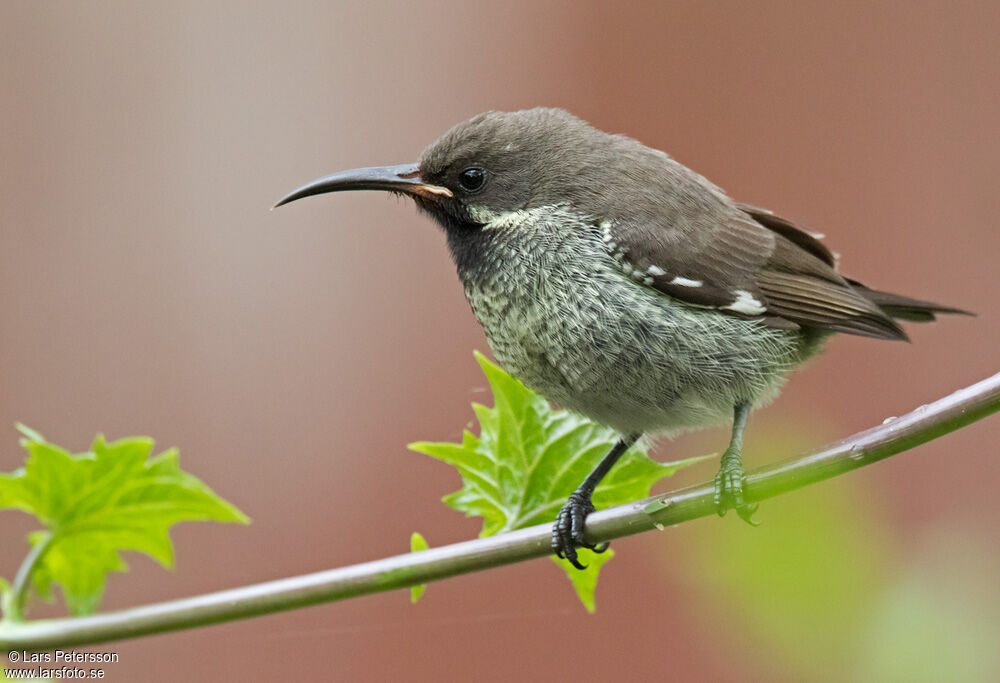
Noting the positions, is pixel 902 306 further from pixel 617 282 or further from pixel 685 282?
pixel 617 282

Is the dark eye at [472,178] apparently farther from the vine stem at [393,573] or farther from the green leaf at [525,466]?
the vine stem at [393,573]

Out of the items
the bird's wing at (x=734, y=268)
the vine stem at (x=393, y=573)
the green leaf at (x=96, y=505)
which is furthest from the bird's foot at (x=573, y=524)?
the green leaf at (x=96, y=505)

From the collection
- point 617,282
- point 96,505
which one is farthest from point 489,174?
point 96,505

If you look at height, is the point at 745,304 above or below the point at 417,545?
above

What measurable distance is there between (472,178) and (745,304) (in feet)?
2.50

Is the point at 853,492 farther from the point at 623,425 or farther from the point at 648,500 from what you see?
the point at 623,425

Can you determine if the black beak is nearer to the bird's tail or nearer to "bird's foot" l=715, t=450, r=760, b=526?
"bird's foot" l=715, t=450, r=760, b=526

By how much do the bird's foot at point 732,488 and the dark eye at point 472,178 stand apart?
917mm

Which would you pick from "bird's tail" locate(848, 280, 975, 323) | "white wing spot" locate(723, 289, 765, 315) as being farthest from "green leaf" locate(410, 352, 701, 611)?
"bird's tail" locate(848, 280, 975, 323)

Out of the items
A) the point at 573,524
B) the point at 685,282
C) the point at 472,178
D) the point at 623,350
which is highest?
the point at 472,178

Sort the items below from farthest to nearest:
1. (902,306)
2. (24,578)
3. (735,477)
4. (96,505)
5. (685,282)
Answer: (902,306) → (685,282) → (735,477) → (96,505) → (24,578)

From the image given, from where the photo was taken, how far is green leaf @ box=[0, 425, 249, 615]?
5.25 ft

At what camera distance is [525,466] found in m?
1.92

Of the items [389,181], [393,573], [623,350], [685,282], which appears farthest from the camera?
[389,181]
